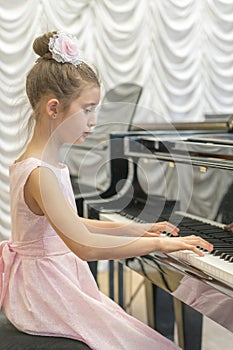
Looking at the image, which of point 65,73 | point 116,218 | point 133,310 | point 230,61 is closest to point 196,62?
point 230,61

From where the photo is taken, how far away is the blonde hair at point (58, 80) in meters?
1.75

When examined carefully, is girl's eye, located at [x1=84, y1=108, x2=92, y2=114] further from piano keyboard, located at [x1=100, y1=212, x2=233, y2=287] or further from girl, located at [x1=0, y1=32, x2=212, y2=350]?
piano keyboard, located at [x1=100, y1=212, x2=233, y2=287]

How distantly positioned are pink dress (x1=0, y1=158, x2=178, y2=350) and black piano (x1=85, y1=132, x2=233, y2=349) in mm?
237

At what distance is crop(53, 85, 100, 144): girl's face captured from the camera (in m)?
1.75

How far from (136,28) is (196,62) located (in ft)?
2.02

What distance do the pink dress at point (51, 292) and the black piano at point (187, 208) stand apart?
0.78ft

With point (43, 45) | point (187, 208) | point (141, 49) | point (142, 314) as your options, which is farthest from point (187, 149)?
point (141, 49)

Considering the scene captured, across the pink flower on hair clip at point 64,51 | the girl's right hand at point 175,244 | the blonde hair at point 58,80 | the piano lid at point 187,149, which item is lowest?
the girl's right hand at point 175,244

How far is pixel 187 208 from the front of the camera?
2.78 m

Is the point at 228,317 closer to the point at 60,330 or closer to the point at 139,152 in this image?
the point at 60,330

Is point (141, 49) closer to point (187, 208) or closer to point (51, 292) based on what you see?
point (187, 208)

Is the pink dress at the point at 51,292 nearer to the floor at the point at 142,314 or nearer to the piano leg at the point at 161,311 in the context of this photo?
the piano leg at the point at 161,311

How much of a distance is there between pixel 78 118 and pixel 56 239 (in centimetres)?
39

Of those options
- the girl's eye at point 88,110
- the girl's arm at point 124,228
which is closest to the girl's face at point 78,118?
the girl's eye at point 88,110
